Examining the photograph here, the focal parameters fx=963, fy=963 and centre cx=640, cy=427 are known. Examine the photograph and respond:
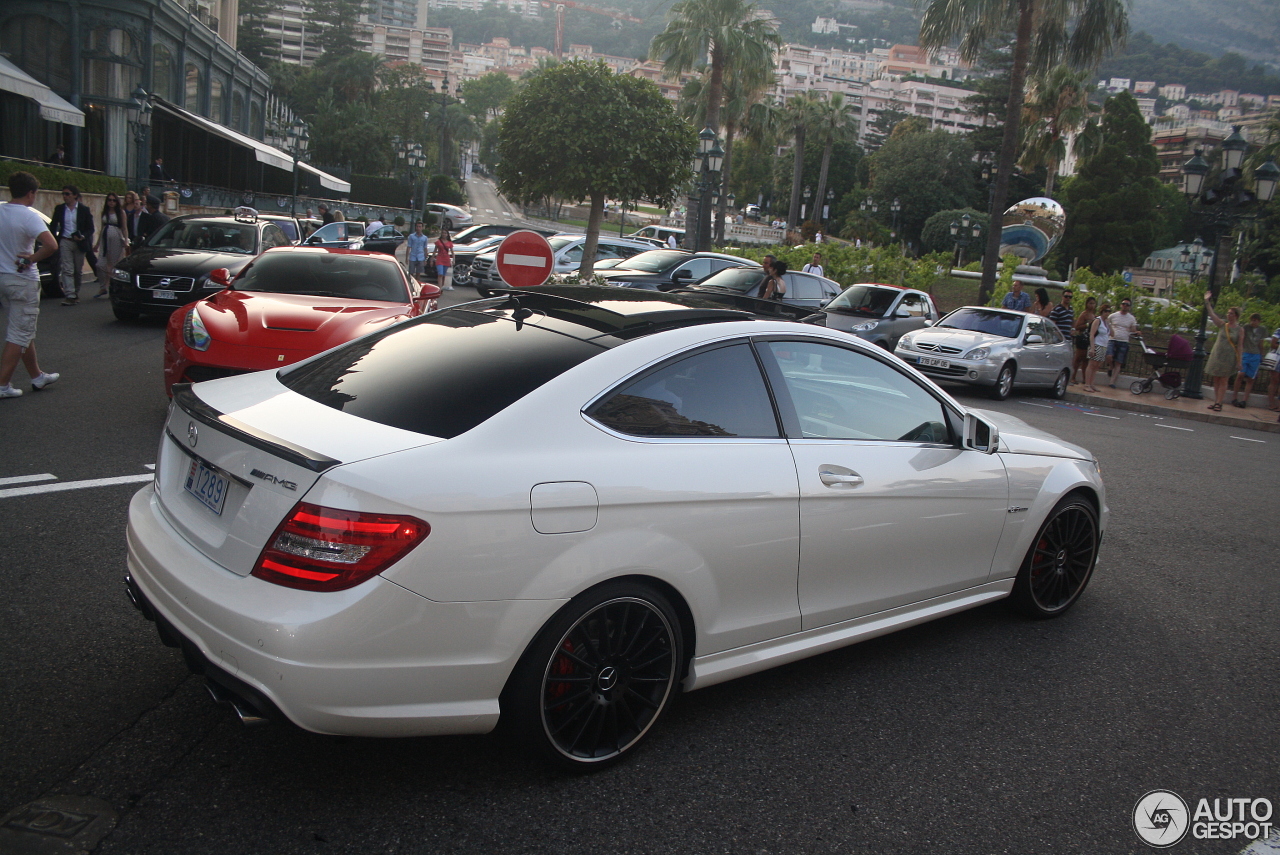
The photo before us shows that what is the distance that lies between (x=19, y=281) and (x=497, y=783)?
705cm

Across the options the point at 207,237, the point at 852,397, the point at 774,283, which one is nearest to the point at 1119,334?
the point at 774,283

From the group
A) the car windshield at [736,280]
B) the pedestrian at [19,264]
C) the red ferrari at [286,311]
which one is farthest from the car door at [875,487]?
the car windshield at [736,280]

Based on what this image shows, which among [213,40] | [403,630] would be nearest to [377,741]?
[403,630]

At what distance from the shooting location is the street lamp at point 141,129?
30.8 m

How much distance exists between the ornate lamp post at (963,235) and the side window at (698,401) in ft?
222

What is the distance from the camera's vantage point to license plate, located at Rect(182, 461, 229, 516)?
2.91 m

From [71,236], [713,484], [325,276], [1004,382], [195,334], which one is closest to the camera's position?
[713,484]

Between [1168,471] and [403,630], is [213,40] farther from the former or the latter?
[403,630]

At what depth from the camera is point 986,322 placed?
659 inches

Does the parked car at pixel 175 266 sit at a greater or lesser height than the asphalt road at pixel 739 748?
greater

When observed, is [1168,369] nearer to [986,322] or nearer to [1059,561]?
[986,322]

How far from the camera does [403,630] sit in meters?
2.61

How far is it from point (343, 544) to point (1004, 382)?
15.0 meters

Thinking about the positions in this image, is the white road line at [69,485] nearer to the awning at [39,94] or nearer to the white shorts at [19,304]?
the white shorts at [19,304]
